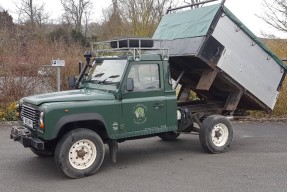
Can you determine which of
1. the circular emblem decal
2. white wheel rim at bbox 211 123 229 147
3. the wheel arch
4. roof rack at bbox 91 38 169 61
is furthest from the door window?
white wheel rim at bbox 211 123 229 147

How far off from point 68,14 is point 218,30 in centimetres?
4019

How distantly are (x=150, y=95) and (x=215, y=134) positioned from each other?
1.80 m

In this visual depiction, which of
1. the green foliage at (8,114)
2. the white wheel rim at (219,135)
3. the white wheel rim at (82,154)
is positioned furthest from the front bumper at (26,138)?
the green foliage at (8,114)

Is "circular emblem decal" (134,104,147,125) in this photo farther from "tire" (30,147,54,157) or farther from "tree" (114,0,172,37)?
"tree" (114,0,172,37)

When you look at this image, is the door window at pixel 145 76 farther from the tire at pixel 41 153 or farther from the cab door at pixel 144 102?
the tire at pixel 41 153

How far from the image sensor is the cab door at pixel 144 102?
6.30m

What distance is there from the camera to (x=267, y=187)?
539 cm

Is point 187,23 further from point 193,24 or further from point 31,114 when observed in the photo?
point 31,114

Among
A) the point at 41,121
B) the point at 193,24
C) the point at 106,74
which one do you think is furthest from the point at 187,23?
the point at 41,121

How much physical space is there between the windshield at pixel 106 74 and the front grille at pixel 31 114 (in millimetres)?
1319

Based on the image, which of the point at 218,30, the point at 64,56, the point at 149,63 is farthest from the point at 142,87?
the point at 64,56

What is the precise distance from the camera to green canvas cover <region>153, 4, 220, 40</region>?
719 cm

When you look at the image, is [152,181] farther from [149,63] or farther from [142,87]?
[149,63]

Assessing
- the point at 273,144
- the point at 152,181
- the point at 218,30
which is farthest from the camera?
the point at 273,144
